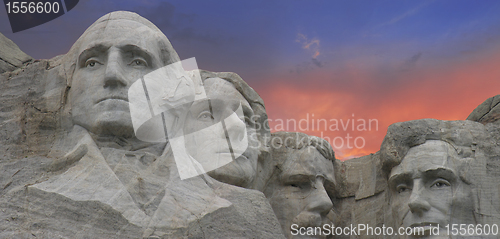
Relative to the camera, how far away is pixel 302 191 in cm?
945

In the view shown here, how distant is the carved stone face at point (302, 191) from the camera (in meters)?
9.23

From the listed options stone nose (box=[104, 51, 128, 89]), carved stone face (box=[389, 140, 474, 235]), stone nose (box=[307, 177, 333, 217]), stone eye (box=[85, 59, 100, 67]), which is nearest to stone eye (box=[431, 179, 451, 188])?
carved stone face (box=[389, 140, 474, 235])

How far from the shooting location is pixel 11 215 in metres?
6.92

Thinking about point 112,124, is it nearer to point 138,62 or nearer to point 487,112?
point 138,62

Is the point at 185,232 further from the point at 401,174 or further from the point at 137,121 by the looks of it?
the point at 401,174

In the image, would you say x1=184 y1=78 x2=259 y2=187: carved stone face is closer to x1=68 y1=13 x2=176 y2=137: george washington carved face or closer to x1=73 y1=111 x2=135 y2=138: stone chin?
x1=68 y1=13 x2=176 y2=137: george washington carved face

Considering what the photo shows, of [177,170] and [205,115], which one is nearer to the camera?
[177,170]

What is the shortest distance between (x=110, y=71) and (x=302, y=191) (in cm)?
307

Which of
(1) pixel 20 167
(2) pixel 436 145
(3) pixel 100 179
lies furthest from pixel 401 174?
(1) pixel 20 167

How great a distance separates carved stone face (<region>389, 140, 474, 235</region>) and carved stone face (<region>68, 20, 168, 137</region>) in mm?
3299

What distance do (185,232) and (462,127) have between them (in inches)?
158

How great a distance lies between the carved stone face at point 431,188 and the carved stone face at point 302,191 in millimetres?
949

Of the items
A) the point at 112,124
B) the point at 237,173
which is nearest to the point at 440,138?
the point at 237,173

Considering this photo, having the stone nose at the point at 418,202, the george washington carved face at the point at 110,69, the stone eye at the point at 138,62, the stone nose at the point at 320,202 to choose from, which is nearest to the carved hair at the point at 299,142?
the stone nose at the point at 320,202
